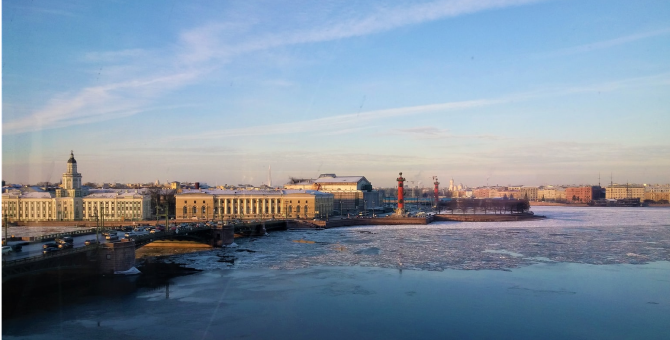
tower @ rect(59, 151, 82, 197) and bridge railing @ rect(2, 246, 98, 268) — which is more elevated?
tower @ rect(59, 151, 82, 197)

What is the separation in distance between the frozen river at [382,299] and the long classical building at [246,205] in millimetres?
16571

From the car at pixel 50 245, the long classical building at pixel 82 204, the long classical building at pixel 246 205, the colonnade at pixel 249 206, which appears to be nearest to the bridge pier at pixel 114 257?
the car at pixel 50 245

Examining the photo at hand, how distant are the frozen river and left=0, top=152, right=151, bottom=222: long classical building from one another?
8295 millimetres

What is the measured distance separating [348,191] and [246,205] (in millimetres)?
12998

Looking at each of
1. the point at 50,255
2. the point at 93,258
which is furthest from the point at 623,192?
the point at 50,255

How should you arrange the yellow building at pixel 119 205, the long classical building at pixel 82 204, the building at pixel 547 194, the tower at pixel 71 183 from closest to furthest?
the long classical building at pixel 82 204, the tower at pixel 71 183, the yellow building at pixel 119 205, the building at pixel 547 194

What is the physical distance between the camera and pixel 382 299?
10477 mm

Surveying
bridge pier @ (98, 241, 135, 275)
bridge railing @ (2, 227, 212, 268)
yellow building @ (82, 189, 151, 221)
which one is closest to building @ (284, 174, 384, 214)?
yellow building @ (82, 189, 151, 221)

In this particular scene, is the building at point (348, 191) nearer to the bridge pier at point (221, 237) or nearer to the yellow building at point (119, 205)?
the yellow building at point (119, 205)

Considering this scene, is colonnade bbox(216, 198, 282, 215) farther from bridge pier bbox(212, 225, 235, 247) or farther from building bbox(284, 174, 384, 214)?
bridge pier bbox(212, 225, 235, 247)

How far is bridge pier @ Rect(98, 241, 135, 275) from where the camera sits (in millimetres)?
12898

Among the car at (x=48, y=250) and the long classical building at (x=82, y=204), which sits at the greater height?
the long classical building at (x=82, y=204)

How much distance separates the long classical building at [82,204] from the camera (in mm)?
21578

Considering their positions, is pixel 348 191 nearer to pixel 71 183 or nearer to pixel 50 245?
pixel 71 183
